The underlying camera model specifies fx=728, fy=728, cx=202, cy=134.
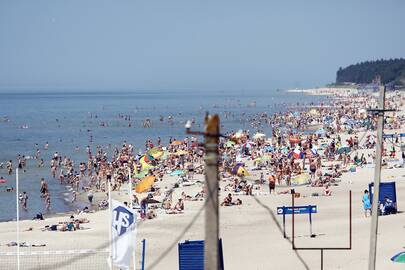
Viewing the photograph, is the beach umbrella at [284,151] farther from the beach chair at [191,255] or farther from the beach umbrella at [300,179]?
the beach chair at [191,255]

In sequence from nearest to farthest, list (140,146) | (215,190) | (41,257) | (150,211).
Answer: (215,190) < (41,257) < (150,211) < (140,146)

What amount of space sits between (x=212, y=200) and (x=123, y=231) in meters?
6.46

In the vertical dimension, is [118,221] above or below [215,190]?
below

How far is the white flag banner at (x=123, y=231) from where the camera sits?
12.0 meters

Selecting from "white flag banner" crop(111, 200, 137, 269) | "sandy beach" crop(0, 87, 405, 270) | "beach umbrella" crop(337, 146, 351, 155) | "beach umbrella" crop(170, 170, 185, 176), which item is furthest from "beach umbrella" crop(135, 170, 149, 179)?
"white flag banner" crop(111, 200, 137, 269)

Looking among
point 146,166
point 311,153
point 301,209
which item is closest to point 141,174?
point 146,166

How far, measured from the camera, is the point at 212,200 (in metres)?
5.79

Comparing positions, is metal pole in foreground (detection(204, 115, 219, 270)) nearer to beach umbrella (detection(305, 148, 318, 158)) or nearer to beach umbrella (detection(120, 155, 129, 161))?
beach umbrella (detection(305, 148, 318, 158))

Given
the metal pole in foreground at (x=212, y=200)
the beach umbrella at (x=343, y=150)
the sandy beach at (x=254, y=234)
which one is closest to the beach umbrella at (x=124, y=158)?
the beach umbrella at (x=343, y=150)

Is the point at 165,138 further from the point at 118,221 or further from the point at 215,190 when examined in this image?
the point at 215,190

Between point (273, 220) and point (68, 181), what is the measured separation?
18057 mm

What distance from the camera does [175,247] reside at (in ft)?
60.1

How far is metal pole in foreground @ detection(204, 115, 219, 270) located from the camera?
5.80 meters

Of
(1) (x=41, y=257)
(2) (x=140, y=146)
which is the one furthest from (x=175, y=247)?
(2) (x=140, y=146)
